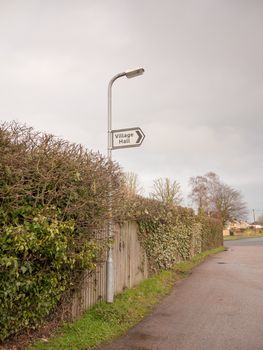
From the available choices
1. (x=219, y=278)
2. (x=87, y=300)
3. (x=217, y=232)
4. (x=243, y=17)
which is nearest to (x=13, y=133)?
(x=87, y=300)

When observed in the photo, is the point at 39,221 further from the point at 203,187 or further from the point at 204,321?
the point at 203,187

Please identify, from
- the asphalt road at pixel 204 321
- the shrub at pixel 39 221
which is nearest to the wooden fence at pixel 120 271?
the shrub at pixel 39 221

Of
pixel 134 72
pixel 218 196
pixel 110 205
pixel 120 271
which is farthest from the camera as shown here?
pixel 218 196

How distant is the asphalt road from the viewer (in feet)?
15.0

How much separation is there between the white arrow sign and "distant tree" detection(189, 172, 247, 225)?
46715 millimetres

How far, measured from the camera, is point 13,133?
14.4 feet

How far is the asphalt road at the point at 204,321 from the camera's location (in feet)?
15.0

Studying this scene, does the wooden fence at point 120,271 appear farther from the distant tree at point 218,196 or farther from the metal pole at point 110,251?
the distant tree at point 218,196

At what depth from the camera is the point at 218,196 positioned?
54656mm

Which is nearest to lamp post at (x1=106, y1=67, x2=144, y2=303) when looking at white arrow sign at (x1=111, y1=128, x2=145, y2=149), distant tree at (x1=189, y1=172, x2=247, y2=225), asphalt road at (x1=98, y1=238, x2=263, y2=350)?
white arrow sign at (x1=111, y1=128, x2=145, y2=149)

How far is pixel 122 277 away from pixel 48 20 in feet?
22.2

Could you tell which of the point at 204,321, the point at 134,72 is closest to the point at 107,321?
the point at 204,321

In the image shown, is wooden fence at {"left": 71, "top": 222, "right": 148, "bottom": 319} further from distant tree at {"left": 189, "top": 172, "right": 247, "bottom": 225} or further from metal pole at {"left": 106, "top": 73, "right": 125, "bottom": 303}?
distant tree at {"left": 189, "top": 172, "right": 247, "bottom": 225}

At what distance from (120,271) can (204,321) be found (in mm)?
2229
